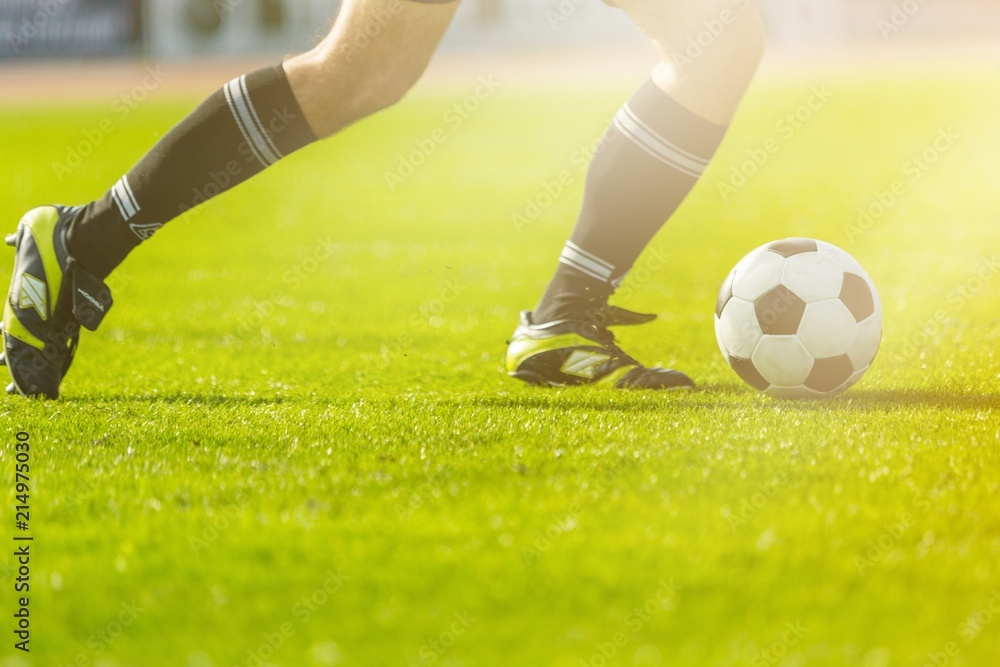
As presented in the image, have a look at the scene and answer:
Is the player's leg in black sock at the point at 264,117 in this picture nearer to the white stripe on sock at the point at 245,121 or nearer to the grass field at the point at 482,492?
the white stripe on sock at the point at 245,121

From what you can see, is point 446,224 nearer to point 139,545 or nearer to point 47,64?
point 139,545

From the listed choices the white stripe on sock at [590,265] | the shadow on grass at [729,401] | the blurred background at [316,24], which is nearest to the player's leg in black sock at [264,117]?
the white stripe on sock at [590,265]

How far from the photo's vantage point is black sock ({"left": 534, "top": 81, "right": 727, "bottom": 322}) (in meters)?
3.42

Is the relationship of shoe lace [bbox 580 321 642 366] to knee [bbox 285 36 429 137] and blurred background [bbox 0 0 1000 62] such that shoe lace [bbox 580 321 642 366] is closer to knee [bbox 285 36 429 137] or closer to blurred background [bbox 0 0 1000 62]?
knee [bbox 285 36 429 137]

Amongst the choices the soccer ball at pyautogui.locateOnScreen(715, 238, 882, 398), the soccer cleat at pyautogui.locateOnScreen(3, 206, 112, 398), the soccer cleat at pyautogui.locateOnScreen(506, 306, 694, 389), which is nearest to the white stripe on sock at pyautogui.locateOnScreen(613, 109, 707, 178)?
the soccer ball at pyautogui.locateOnScreen(715, 238, 882, 398)

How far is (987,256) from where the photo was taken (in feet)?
20.6

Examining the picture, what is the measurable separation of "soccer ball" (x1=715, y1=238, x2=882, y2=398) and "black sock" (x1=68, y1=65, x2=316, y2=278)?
54.6 inches

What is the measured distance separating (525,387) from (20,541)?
6.02 feet

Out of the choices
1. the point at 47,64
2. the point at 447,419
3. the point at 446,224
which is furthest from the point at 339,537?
the point at 47,64

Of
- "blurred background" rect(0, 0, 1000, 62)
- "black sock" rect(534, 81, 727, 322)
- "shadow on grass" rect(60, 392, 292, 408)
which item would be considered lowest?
"blurred background" rect(0, 0, 1000, 62)

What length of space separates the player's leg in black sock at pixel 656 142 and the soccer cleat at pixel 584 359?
5cm

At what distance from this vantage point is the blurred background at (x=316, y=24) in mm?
26562

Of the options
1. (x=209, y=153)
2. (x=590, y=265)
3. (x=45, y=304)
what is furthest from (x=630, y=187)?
(x=45, y=304)

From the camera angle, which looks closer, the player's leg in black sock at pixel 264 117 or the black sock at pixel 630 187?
the player's leg in black sock at pixel 264 117
